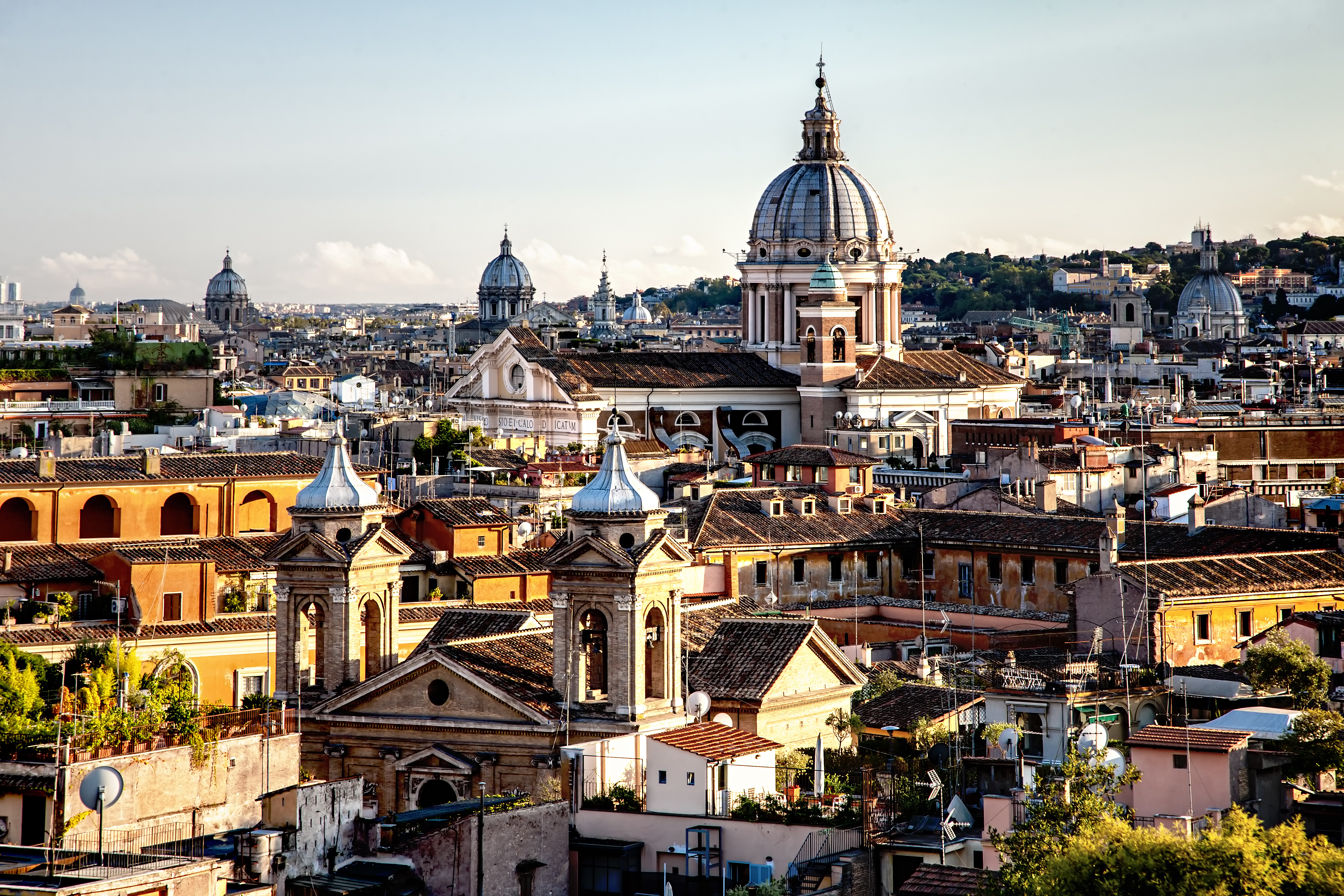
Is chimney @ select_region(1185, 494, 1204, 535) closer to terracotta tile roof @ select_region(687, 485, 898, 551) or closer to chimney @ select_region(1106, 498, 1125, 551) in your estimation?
chimney @ select_region(1106, 498, 1125, 551)

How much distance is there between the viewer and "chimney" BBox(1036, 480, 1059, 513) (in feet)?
147

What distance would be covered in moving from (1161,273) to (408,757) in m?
174

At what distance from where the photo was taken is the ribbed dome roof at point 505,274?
160 m

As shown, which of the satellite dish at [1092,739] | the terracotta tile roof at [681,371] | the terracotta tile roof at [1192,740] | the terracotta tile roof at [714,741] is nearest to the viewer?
the terracotta tile roof at [1192,740]

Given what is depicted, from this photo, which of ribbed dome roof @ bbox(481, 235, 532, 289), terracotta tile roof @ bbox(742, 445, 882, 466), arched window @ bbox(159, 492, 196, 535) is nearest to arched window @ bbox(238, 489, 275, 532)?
arched window @ bbox(159, 492, 196, 535)

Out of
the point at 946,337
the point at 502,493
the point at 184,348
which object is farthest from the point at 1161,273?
the point at 502,493

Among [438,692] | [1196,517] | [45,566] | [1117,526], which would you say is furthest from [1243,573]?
[45,566]

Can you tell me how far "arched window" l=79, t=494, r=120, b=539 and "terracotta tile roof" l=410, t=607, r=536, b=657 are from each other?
10555 mm

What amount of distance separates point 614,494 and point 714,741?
10.2ft

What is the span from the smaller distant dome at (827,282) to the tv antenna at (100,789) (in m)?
51.2

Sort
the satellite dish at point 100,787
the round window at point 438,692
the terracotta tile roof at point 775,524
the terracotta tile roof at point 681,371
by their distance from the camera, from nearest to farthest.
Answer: the satellite dish at point 100,787
the round window at point 438,692
the terracotta tile roof at point 775,524
the terracotta tile roof at point 681,371

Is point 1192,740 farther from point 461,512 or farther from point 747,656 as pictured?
point 461,512

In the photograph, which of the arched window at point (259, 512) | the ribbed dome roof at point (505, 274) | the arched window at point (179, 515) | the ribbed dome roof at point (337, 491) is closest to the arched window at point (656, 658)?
the ribbed dome roof at point (337, 491)

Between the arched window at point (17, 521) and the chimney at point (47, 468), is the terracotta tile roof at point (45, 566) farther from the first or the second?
the chimney at point (47, 468)
